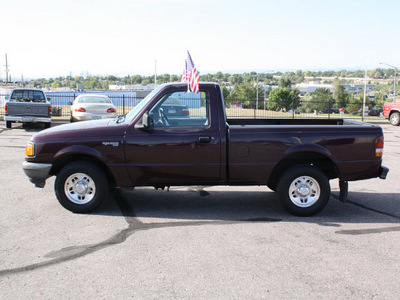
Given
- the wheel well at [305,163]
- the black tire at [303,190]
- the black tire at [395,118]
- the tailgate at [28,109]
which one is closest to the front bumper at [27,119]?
the tailgate at [28,109]

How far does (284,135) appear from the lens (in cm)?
612

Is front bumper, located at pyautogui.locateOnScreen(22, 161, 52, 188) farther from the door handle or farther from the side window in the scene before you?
the door handle

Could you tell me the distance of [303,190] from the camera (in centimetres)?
624

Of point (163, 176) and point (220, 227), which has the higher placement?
point (163, 176)

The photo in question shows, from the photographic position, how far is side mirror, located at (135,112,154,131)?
5941 mm

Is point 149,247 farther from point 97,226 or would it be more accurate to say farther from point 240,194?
point 240,194

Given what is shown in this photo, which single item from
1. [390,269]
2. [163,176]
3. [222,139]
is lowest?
[390,269]

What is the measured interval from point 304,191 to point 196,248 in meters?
2.17

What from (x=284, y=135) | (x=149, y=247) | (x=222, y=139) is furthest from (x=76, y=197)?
(x=284, y=135)

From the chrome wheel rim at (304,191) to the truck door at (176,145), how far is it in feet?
3.77

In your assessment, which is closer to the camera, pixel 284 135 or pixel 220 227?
pixel 220 227

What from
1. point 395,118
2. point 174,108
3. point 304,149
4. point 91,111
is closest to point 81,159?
point 174,108

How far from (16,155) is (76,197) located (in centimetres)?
618

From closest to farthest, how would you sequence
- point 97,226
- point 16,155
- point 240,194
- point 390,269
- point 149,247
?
point 390,269
point 149,247
point 97,226
point 240,194
point 16,155
